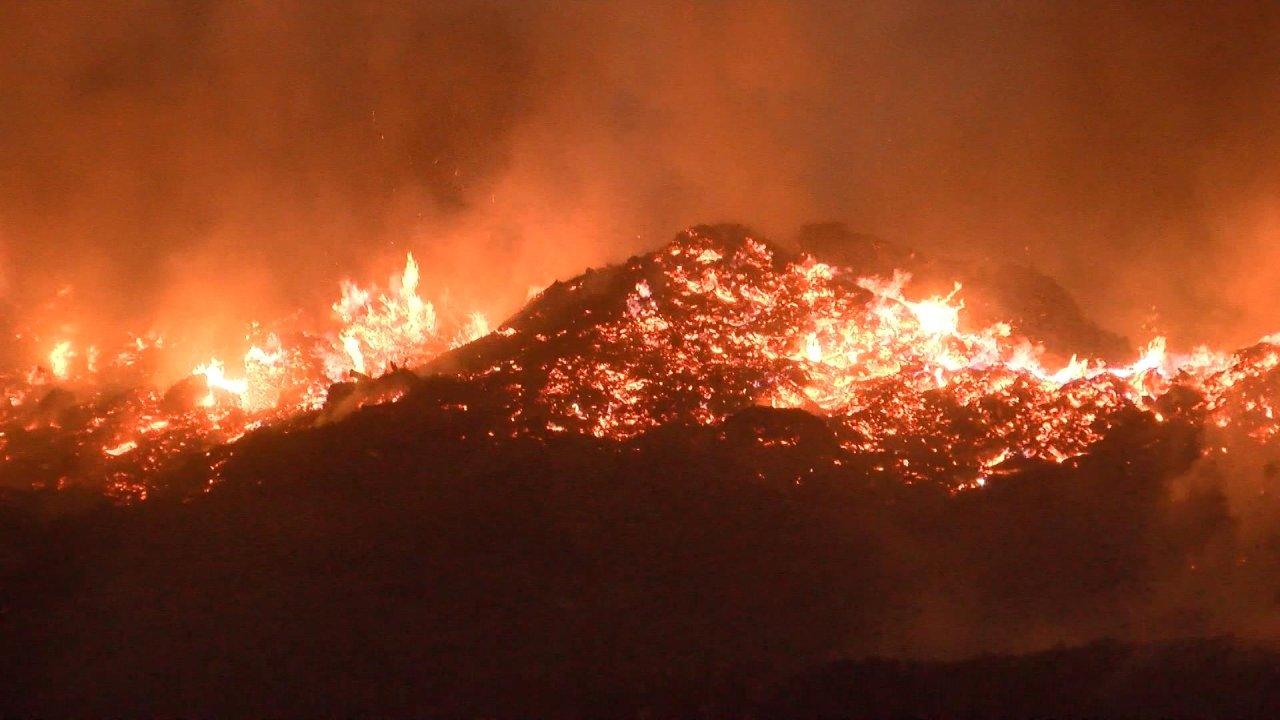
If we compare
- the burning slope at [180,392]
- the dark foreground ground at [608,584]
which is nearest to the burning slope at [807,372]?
the dark foreground ground at [608,584]

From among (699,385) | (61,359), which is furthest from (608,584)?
(61,359)

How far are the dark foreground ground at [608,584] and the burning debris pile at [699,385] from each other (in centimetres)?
66

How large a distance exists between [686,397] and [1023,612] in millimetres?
8408

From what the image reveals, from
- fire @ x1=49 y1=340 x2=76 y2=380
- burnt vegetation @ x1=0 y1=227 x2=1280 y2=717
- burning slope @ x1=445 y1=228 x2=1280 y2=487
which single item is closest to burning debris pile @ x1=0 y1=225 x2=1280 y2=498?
burning slope @ x1=445 y1=228 x2=1280 y2=487

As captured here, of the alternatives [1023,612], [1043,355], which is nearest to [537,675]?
[1023,612]

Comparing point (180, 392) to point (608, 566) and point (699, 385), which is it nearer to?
point (608, 566)

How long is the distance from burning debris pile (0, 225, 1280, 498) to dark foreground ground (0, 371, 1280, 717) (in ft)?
2.16

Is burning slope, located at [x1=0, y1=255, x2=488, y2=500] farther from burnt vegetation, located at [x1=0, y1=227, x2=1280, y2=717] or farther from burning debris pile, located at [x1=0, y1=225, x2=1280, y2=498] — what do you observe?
burnt vegetation, located at [x1=0, y1=227, x2=1280, y2=717]

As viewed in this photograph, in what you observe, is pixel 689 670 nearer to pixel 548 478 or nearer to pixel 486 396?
pixel 548 478

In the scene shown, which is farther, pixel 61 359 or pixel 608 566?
pixel 61 359

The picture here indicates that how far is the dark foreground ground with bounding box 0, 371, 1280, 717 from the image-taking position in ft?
75.3

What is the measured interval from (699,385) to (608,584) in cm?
556

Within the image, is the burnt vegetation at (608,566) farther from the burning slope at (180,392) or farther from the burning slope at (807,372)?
the burning slope at (180,392)

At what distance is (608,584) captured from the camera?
82.3ft
